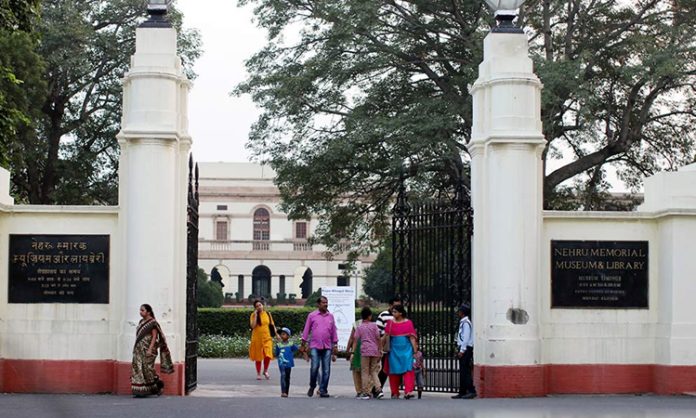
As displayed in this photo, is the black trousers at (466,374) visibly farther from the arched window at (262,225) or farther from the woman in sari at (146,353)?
the arched window at (262,225)

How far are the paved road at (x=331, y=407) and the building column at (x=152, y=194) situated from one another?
3.22 feet

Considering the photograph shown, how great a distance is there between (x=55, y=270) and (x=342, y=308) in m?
14.5

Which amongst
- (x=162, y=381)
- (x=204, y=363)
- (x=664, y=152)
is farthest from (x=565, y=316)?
(x=664, y=152)

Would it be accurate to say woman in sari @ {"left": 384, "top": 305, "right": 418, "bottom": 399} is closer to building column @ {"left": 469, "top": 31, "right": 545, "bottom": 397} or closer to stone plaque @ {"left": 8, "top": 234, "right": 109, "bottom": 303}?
building column @ {"left": 469, "top": 31, "right": 545, "bottom": 397}

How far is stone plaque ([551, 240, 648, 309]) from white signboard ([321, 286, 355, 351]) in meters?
13.5

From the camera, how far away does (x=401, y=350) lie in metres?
17.3

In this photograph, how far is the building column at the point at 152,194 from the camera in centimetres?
1620

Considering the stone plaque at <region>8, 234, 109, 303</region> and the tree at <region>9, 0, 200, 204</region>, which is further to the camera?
the tree at <region>9, 0, 200, 204</region>

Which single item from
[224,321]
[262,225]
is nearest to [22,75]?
[224,321]

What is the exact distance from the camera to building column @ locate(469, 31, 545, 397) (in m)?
16.3

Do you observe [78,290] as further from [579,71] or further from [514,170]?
[579,71]

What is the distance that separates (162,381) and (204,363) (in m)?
13.1

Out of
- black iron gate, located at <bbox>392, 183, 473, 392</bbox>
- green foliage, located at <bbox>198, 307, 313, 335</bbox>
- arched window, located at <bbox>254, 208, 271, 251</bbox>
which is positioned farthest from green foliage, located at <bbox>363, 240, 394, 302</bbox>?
black iron gate, located at <bbox>392, 183, 473, 392</bbox>

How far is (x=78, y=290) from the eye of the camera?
16.5 meters
